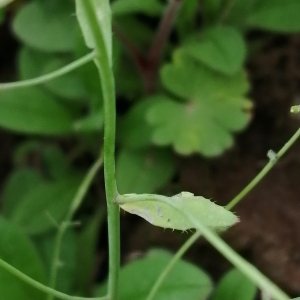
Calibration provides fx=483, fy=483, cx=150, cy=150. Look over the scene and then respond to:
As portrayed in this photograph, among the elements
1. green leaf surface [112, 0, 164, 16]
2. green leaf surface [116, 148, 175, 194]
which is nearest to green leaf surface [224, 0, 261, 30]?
green leaf surface [112, 0, 164, 16]

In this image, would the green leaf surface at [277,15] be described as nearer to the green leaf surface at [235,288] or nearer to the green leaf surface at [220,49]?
the green leaf surface at [220,49]

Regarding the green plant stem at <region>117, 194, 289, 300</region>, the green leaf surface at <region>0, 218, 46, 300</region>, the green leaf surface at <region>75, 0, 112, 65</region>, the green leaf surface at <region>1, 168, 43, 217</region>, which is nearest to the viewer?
the green plant stem at <region>117, 194, 289, 300</region>

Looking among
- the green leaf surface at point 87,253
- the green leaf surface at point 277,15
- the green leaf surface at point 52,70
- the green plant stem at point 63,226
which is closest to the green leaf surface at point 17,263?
the green plant stem at point 63,226

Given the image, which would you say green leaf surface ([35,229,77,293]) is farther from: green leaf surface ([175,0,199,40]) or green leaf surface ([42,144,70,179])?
green leaf surface ([175,0,199,40])

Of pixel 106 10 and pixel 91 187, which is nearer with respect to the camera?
pixel 106 10

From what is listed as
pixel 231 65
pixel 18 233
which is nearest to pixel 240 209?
pixel 231 65

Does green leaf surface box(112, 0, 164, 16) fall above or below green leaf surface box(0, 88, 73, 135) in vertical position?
above

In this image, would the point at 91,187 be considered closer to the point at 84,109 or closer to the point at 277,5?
the point at 84,109

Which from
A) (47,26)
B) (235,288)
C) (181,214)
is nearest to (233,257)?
(181,214)
